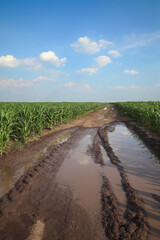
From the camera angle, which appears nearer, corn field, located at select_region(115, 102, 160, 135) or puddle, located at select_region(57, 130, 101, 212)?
puddle, located at select_region(57, 130, 101, 212)

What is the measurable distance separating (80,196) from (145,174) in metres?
2.14

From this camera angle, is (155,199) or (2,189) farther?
(2,189)

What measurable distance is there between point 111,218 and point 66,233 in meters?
0.80

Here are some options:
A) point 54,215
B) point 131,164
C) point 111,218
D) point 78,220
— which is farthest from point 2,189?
point 131,164

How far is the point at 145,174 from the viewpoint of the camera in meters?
3.84

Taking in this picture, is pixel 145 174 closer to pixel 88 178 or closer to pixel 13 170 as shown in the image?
pixel 88 178

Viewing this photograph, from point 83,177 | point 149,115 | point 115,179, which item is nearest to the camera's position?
point 115,179

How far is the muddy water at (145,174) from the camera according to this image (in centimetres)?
238

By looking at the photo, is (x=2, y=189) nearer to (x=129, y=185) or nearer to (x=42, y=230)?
(x=42, y=230)

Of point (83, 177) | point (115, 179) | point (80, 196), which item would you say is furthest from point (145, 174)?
point (80, 196)

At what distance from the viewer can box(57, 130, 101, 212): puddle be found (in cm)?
283

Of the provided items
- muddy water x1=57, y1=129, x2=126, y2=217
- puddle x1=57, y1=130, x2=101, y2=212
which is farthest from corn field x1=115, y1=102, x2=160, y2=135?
puddle x1=57, y1=130, x2=101, y2=212

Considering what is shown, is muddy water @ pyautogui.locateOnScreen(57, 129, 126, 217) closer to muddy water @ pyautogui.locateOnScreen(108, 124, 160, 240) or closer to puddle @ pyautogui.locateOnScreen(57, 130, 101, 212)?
puddle @ pyautogui.locateOnScreen(57, 130, 101, 212)

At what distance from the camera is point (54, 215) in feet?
7.72
